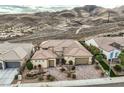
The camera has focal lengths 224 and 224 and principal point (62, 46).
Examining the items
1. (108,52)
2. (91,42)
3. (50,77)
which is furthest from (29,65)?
(108,52)

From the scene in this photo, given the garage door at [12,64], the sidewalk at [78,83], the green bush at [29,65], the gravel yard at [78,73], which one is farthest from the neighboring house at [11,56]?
the sidewalk at [78,83]

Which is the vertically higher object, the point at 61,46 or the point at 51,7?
the point at 51,7

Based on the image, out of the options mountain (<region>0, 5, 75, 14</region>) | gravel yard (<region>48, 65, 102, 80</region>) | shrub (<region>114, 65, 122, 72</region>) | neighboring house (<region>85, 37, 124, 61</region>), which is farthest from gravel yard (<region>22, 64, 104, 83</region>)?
mountain (<region>0, 5, 75, 14</region>)

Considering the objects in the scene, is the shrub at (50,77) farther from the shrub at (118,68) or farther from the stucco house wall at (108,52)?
the shrub at (118,68)

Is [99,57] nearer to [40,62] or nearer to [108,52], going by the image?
[108,52]
